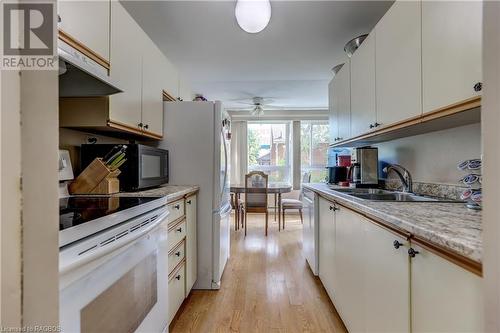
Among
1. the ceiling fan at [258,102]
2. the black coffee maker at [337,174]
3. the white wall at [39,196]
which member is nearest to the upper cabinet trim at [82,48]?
the white wall at [39,196]

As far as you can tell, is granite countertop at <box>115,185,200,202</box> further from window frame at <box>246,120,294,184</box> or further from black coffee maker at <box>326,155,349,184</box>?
window frame at <box>246,120,294,184</box>

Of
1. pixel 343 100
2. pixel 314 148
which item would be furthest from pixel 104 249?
pixel 314 148

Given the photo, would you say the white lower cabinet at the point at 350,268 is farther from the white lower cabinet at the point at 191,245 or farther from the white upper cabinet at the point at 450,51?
the white lower cabinet at the point at 191,245

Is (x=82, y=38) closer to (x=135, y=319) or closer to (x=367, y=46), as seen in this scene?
(x=135, y=319)

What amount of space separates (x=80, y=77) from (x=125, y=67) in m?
0.49

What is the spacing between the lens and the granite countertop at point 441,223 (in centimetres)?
62

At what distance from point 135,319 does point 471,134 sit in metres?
1.83

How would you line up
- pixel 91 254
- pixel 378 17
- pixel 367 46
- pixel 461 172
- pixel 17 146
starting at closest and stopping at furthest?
pixel 17 146, pixel 91 254, pixel 461 172, pixel 367 46, pixel 378 17

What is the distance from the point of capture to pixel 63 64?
1.03m

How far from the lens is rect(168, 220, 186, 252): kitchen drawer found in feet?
5.33

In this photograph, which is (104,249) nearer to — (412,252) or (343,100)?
(412,252)

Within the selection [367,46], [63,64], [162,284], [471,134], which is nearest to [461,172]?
[471,134]

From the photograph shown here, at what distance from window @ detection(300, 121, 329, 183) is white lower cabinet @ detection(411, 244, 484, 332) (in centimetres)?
501

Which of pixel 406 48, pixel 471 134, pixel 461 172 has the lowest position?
pixel 461 172
